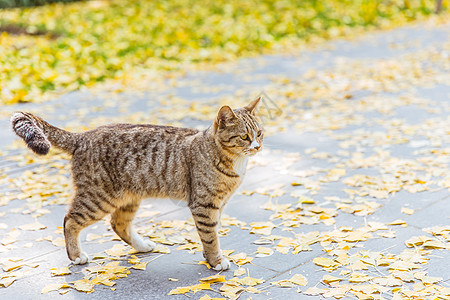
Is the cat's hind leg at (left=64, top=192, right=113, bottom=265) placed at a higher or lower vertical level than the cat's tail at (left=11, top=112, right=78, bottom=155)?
lower

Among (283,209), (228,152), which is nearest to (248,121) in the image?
(228,152)

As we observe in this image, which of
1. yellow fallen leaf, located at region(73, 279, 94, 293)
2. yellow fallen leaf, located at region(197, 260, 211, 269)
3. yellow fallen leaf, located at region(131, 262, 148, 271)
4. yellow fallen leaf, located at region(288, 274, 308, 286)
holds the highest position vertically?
yellow fallen leaf, located at region(73, 279, 94, 293)

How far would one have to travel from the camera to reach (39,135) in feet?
12.3

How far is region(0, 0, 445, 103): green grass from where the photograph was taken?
32.6ft

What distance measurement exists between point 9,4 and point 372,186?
38.0ft

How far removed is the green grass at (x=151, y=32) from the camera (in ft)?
32.6

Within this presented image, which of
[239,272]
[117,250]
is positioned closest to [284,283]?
[239,272]

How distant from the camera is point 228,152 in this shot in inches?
155

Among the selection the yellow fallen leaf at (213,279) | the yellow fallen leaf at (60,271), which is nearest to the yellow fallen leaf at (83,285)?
the yellow fallen leaf at (60,271)

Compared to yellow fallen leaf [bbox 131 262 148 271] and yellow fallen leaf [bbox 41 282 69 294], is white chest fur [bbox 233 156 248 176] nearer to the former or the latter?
yellow fallen leaf [bbox 131 262 148 271]

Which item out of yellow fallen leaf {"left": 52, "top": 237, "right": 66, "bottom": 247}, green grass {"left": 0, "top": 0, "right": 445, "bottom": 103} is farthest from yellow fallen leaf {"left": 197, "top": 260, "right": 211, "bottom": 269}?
green grass {"left": 0, "top": 0, "right": 445, "bottom": 103}

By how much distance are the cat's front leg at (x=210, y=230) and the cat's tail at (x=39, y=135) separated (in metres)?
1.03

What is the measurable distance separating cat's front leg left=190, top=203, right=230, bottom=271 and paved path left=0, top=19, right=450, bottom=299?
0.12m

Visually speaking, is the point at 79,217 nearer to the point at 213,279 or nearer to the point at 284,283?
the point at 213,279
